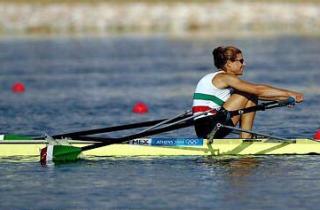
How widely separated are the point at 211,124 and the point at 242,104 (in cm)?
51

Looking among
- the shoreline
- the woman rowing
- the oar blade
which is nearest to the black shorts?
the woman rowing

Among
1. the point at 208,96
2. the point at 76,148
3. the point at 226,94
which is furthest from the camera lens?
the point at 226,94

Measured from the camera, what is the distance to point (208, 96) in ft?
51.2

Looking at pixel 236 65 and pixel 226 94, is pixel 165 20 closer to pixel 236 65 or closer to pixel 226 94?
pixel 226 94

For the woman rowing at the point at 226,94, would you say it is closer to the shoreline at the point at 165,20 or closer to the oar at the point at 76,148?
the oar at the point at 76,148

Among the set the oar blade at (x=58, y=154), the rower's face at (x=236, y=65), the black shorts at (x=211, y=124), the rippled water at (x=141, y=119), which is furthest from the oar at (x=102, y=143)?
the rower's face at (x=236, y=65)

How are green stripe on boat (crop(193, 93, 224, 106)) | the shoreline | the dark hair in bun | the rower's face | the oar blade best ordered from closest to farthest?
the oar blade < the dark hair in bun < the rower's face < green stripe on boat (crop(193, 93, 224, 106)) < the shoreline

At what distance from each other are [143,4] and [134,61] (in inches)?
1345

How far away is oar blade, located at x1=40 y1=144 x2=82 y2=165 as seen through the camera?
1521 centimetres

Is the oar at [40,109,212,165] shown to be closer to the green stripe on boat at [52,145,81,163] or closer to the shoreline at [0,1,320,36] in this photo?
the green stripe on boat at [52,145,81,163]

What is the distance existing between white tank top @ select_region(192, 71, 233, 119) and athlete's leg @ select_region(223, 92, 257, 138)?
12cm

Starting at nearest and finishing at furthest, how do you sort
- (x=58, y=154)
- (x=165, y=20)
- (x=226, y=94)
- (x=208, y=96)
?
1. (x=58, y=154)
2. (x=208, y=96)
3. (x=226, y=94)
4. (x=165, y=20)

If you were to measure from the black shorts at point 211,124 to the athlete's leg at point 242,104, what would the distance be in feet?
0.57

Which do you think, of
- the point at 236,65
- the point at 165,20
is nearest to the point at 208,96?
the point at 236,65
